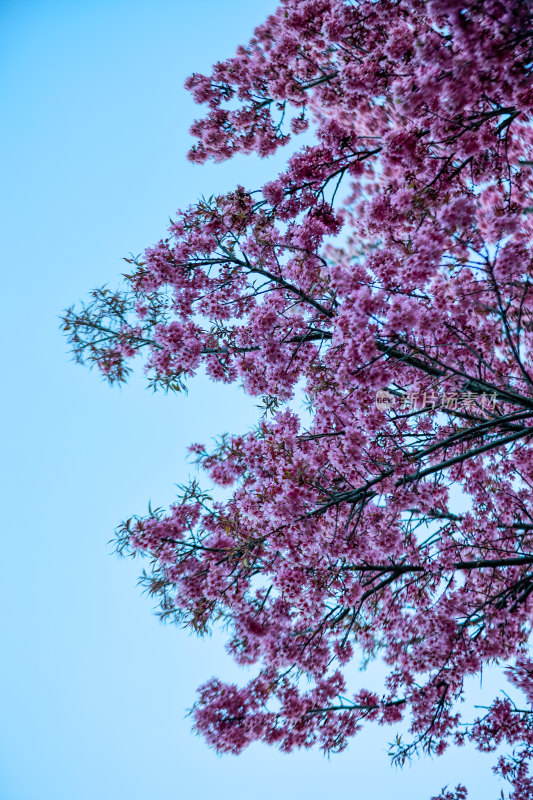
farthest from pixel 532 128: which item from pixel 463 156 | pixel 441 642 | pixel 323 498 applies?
pixel 441 642

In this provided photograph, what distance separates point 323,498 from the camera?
16.0 ft

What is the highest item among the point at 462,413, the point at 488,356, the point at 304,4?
the point at 304,4

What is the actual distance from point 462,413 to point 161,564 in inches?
151

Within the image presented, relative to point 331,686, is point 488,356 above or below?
above

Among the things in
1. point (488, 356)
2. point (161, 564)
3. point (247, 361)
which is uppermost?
point (488, 356)

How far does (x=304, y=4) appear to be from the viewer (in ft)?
19.9

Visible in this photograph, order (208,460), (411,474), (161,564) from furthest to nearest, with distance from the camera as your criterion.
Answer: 1. (208,460)
2. (161,564)
3. (411,474)

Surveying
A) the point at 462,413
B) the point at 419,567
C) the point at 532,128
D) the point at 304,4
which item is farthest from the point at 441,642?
the point at 304,4

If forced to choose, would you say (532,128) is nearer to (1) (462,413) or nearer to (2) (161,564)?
(1) (462,413)

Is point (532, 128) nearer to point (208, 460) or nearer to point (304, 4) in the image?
point (304, 4)

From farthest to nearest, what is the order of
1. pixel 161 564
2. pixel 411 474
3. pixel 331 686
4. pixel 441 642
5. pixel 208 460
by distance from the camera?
pixel 208 460 → pixel 331 686 → pixel 161 564 → pixel 441 642 → pixel 411 474

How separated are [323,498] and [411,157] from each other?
426cm

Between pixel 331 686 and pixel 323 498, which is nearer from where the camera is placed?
pixel 323 498

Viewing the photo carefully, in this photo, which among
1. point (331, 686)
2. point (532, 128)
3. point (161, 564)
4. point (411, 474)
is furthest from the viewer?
point (532, 128)
